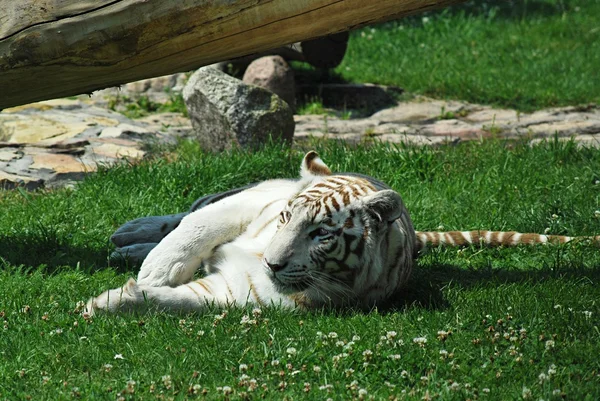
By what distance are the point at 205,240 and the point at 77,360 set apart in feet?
4.03

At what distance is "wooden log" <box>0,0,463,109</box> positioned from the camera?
482 centimetres

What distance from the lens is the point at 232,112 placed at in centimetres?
821

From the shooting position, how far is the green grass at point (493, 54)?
441 inches

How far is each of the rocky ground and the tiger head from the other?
336cm

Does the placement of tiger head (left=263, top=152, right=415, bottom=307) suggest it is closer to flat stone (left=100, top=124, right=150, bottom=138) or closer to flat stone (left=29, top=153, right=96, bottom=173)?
flat stone (left=29, top=153, right=96, bottom=173)

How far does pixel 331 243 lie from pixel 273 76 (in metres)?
6.08

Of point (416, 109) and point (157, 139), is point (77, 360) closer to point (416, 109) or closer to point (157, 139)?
point (157, 139)

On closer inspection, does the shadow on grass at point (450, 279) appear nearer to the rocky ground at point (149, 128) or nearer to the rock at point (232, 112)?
the rocky ground at point (149, 128)

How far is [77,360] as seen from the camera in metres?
4.04

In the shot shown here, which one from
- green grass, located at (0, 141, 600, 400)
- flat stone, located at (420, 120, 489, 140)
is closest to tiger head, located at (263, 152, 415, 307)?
green grass, located at (0, 141, 600, 400)

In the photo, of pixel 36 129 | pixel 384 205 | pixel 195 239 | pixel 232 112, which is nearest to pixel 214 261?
pixel 195 239

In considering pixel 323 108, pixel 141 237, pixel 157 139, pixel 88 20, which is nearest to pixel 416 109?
pixel 323 108

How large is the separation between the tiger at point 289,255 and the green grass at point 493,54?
637cm

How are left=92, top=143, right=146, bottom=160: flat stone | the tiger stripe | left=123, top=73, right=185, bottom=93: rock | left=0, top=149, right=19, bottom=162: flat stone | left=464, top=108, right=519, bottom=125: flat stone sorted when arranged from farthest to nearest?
left=123, top=73, right=185, bottom=93: rock, left=464, top=108, right=519, bottom=125: flat stone, left=92, top=143, right=146, bottom=160: flat stone, left=0, top=149, right=19, bottom=162: flat stone, the tiger stripe
